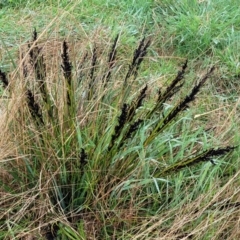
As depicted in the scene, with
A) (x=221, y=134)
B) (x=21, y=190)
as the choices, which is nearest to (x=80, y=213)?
(x=21, y=190)

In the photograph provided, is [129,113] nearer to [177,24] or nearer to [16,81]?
[16,81]

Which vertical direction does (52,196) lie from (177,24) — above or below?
below

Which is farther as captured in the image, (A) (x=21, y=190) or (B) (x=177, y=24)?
(B) (x=177, y=24)

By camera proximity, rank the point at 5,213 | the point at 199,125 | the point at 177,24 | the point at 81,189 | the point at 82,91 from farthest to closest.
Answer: the point at 177,24 < the point at 199,125 < the point at 82,91 < the point at 81,189 < the point at 5,213

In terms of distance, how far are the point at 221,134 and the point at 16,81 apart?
0.91 metres

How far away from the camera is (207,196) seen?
1811mm

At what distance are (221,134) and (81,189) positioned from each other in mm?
686

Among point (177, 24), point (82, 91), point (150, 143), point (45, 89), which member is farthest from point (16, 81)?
point (177, 24)

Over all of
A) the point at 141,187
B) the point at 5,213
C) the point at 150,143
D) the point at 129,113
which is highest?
the point at 129,113

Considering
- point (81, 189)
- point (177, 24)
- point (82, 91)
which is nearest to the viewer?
point (81, 189)

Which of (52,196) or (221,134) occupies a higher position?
(221,134)

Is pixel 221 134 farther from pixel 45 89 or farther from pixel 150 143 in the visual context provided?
pixel 45 89

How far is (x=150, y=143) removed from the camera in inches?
74.6

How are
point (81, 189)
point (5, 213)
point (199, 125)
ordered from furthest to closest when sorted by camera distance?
point (199, 125)
point (81, 189)
point (5, 213)
